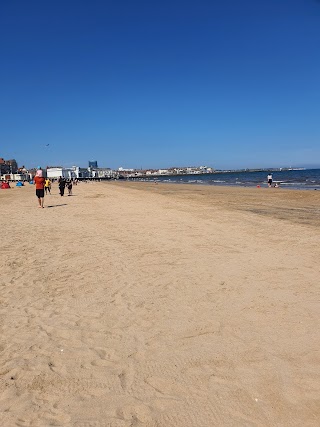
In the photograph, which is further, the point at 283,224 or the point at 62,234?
the point at 283,224

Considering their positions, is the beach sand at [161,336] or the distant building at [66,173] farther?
the distant building at [66,173]

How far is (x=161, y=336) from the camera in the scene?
137 inches

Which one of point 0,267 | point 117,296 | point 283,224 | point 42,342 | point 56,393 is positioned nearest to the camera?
point 56,393

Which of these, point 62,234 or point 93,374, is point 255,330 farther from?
point 62,234

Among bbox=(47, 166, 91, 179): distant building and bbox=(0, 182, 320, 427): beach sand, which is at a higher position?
bbox=(47, 166, 91, 179): distant building

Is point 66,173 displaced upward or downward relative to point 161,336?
upward

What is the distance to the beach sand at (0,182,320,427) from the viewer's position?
2426 mm

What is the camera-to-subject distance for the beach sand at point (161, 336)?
243 centimetres

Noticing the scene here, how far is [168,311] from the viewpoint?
408cm

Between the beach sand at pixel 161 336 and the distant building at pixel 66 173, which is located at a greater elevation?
the distant building at pixel 66 173

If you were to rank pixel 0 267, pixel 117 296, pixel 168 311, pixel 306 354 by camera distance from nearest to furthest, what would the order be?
pixel 306 354 → pixel 168 311 → pixel 117 296 → pixel 0 267

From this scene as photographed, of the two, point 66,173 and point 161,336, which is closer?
point 161,336

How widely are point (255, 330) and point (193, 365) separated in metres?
0.96

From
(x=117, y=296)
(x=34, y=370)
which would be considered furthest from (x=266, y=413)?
(x=117, y=296)
